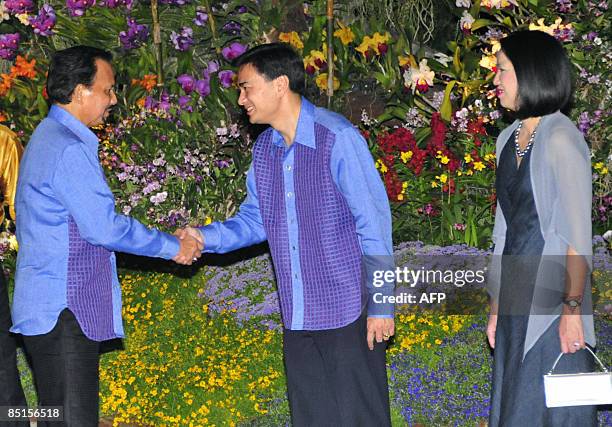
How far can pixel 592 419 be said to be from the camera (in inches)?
172

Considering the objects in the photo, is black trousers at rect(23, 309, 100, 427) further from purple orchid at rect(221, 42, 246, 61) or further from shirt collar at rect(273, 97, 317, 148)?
purple orchid at rect(221, 42, 246, 61)

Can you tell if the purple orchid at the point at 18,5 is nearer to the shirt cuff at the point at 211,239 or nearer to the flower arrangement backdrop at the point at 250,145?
the flower arrangement backdrop at the point at 250,145

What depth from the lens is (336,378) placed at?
4.87 m

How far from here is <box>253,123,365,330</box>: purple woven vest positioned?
4.86m

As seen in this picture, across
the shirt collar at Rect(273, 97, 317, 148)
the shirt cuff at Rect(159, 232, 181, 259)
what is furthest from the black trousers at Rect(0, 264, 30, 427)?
the shirt collar at Rect(273, 97, 317, 148)

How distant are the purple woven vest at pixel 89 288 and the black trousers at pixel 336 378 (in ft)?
2.97

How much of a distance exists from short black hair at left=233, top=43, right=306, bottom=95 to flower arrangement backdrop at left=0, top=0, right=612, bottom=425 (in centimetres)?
240

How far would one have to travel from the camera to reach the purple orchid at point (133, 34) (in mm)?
9945

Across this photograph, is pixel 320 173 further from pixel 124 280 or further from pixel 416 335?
pixel 124 280

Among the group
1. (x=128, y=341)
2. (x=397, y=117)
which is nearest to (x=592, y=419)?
(x=128, y=341)

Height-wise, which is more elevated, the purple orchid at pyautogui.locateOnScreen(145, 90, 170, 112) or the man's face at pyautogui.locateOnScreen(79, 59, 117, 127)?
the purple orchid at pyautogui.locateOnScreen(145, 90, 170, 112)

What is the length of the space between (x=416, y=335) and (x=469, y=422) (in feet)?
2.55

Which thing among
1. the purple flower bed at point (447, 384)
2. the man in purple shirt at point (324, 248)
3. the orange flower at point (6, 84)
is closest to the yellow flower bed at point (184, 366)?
the purple flower bed at point (447, 384)

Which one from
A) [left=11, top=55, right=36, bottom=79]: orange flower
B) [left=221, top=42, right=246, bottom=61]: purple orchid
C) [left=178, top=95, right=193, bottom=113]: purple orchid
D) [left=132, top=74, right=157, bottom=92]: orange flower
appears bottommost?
[left=178, top=95, right=193, bottom=113]: purple orchid
